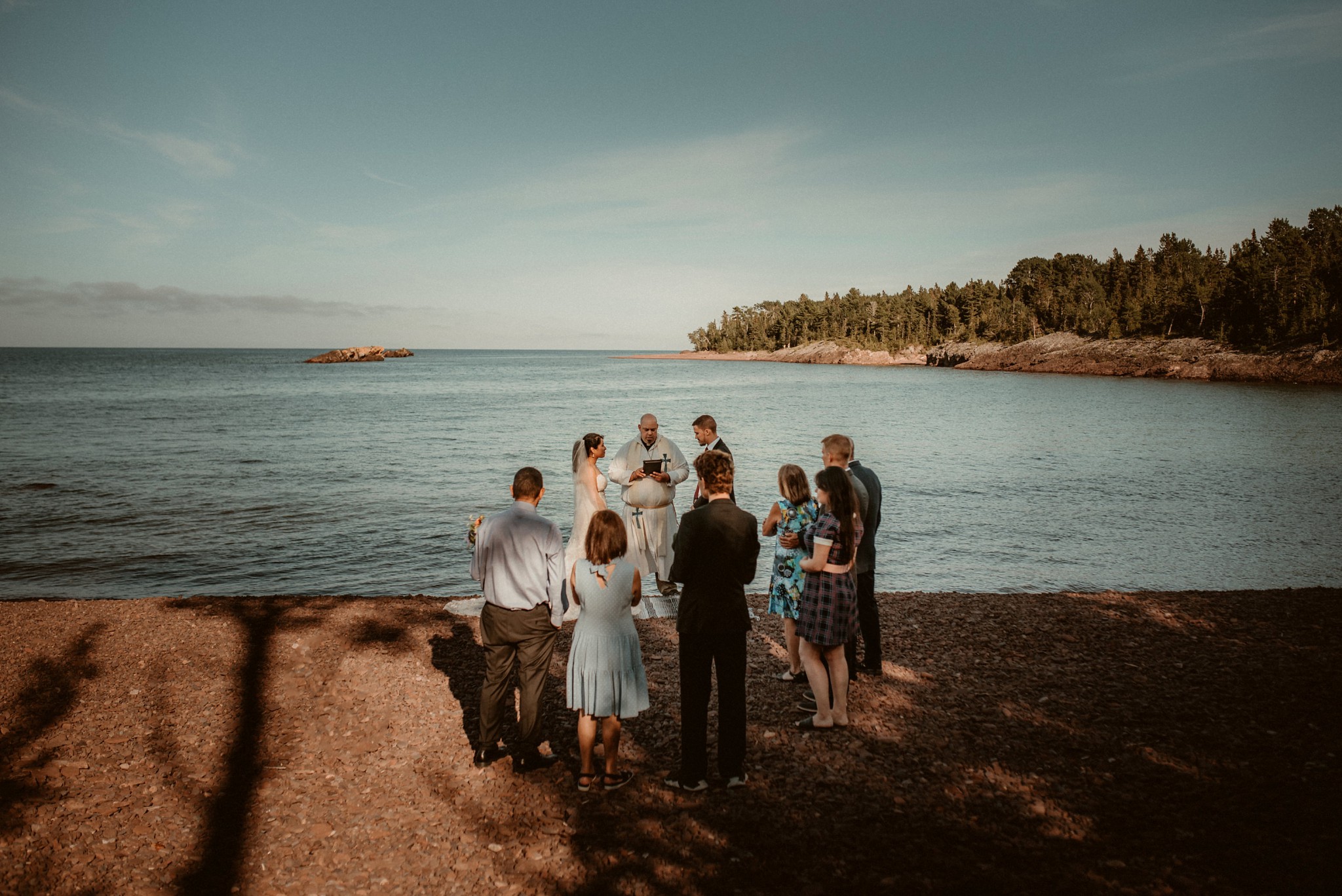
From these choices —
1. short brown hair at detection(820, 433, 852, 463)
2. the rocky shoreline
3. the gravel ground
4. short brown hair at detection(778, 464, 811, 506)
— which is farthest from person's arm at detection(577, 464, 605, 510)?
the rocky shoreline

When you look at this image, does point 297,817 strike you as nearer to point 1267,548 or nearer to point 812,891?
point 812,891

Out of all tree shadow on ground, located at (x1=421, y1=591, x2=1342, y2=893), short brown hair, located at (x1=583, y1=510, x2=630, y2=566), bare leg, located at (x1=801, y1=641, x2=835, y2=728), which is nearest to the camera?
tree shadow on ground, located at (x1=421, y1=591, x2=1342, y2=893)

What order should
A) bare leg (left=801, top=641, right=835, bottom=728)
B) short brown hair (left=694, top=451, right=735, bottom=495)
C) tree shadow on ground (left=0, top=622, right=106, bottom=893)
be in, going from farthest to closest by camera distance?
bare leg (left=801, top=641, right=835, bottom=728) < short brown hair (left=694, top=451, right=735, bottom=495) < tree shadow on ground (left=0, top=622, right=106, bottom=893)

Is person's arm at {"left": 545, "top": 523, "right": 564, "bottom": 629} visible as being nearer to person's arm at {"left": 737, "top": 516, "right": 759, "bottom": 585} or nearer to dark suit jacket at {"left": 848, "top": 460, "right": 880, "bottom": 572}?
person's arm at {"left": 737, "top": 516, "right": 759, "bottom": 585}

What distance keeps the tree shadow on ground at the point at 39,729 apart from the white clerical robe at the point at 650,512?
18.9 feet

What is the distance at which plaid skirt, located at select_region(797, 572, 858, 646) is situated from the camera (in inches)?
229

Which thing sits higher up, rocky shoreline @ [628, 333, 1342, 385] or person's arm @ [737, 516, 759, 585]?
rocky shoreline @ [628, 333, 1342, 385]

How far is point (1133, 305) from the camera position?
100062 millimetres

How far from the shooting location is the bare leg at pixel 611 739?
5133mm

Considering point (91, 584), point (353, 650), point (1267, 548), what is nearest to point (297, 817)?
point (353, 650)

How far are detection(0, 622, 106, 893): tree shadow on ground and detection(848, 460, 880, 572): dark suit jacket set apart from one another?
6.13m

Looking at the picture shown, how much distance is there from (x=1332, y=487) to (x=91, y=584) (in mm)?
30561

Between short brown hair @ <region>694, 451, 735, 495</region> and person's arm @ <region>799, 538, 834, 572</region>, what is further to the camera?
person's arm @ <region>799, 538, 834, 572</region>

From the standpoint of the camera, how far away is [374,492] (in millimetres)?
21500
